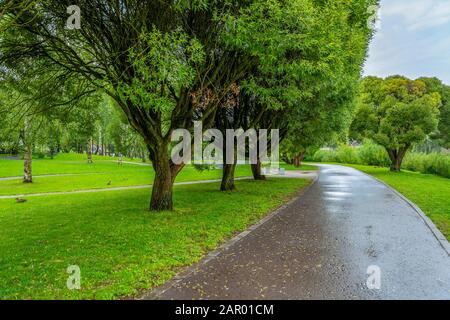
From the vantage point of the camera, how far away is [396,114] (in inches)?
1330

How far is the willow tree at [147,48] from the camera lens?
8.28 meters

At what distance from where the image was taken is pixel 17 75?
11.4 meters

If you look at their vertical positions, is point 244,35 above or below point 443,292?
above

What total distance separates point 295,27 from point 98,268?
7096 millimetres

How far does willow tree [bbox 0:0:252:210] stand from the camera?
828 centimetres

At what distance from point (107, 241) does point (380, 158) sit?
158 ft

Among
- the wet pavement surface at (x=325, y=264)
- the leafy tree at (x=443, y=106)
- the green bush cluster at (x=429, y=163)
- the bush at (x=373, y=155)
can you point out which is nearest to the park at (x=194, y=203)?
the wet pavement surface at (x=325, y=264)

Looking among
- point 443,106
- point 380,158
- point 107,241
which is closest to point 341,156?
point 380,158

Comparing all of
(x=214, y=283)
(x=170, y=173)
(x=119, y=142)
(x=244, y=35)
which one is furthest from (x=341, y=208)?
(x=119, y=142)

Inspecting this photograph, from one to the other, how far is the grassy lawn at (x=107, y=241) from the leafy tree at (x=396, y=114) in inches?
991

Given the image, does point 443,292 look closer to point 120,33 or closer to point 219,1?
point 219,1

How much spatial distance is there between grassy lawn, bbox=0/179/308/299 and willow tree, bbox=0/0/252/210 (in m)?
1.99

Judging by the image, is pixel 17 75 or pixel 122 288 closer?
pixel 122 288

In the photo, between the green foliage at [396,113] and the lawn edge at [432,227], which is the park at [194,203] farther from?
the green foliage at [396,113]
